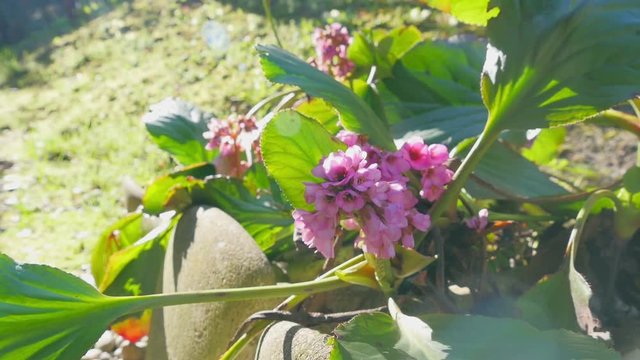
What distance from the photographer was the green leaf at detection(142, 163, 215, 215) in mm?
1539

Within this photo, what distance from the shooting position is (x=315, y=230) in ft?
3.26

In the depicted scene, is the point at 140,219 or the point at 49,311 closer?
the point at 49,311

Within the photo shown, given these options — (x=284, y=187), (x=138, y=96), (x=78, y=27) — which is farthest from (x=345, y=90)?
(x=78, y=27)

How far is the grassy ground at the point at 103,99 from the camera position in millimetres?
Result: 2785

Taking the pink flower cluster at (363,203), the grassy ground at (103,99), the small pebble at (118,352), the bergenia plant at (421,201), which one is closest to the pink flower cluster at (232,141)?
the bergenia plant at (421,201)

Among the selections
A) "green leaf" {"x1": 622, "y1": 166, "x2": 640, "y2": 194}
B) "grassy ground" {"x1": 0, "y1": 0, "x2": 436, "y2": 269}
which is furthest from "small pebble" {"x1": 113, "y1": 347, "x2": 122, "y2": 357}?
"green leaf" {"x1": 622, "y1": 166, "x2": 640, "y2": 194}

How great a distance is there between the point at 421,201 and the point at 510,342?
1.01ft

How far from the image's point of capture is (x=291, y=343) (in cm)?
109

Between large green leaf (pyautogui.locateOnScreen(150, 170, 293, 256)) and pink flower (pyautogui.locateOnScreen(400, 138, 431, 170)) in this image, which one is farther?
large green leaf (pyautogui.locateOnScreen(150, 170, 293, 256))

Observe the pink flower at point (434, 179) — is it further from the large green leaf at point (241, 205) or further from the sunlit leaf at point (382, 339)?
the large green leaf at point (241, 205)

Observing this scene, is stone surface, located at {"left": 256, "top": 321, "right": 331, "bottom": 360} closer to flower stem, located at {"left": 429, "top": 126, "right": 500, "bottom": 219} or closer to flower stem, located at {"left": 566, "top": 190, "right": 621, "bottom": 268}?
flower stem, located at {"left": 429, "top": 126, "right": 500, "bottom": 219}

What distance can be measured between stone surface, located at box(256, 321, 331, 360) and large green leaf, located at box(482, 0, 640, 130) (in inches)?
15.4

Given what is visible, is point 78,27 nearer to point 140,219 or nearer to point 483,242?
point 140,219

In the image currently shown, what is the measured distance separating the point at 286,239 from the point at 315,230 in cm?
54
